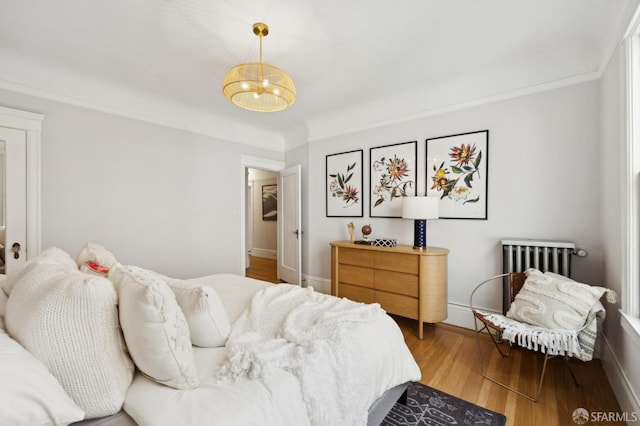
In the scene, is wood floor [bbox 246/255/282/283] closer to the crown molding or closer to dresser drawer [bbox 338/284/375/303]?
dresser drawer [bbox 338/284/375/303]

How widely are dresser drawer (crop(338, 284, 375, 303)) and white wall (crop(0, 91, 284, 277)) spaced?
167 cm

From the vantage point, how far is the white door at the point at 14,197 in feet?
7.64

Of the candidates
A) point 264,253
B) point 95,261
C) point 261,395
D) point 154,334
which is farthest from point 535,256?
point 264,253

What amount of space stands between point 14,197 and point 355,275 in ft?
10.9

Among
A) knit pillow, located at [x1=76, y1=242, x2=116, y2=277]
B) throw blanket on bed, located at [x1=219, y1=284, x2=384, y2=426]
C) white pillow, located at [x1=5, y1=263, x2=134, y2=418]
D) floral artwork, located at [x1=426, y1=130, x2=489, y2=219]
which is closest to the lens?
white pillow, located at [x1=5, y1=263, x2=134, y2=418]

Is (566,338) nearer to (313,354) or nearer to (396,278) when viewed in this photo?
(396,278)

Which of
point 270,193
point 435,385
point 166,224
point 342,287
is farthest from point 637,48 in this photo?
point 270,193

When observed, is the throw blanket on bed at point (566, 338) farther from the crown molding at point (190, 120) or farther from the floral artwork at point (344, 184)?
the crown molding at point (190, 120)

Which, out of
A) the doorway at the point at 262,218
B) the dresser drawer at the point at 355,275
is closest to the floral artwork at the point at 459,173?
the dresser drawer at the point at 355,275

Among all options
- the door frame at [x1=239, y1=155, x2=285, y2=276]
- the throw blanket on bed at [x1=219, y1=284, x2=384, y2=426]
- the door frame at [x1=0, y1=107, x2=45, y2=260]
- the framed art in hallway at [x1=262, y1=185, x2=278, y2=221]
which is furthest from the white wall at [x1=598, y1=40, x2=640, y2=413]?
the framed art in hallway at [x1=262, y1=185, x2=278, y2=221]

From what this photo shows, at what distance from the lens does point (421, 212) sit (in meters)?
2.81

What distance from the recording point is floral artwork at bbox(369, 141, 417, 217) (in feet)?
10.7

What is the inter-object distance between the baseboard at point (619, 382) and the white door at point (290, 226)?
3258 millimetres

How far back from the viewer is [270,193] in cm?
694
